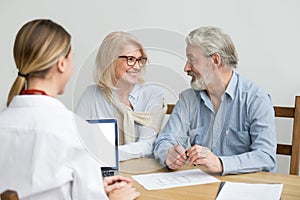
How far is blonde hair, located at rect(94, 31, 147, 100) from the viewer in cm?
145

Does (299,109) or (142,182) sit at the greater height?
(299,109)

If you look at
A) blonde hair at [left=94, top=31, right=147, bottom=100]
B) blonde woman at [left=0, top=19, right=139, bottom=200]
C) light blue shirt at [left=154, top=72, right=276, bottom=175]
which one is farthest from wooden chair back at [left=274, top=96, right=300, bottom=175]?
blonde woman at [left=0, top=19, right=139, bottom=200]

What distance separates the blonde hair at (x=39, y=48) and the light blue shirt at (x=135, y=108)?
469 millimetres

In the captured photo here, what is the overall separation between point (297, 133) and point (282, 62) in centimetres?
43

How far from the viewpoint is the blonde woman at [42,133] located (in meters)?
0.89

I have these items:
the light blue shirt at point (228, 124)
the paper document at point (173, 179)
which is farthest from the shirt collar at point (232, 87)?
the paper document at point (173, 179)

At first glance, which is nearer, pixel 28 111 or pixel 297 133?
pixel 28 111

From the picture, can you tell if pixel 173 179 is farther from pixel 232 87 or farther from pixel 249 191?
pixel 232 87

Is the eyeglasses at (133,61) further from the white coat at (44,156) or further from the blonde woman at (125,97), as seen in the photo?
the white coat at (44,156)

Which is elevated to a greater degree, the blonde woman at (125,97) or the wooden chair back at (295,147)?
the blonde woman at (125,97)

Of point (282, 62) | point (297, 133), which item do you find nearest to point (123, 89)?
point (297, 133)

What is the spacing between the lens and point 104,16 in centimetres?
237

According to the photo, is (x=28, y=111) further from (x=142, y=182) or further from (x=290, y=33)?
(x=290, y=33)

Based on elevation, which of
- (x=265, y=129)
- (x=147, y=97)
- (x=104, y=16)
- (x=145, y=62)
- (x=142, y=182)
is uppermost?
(x=104, y=16)
